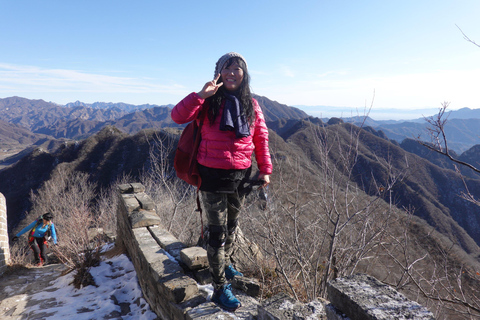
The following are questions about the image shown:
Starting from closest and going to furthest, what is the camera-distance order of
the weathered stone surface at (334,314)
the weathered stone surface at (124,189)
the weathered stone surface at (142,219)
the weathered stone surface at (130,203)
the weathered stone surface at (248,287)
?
1. the weathered stone surface at (334,314)
2. the weathered stone surface at (248,287)
3. the weathered stone surface at (142,219)
4. the weathered stone surface at (130,203)
5. the weathered stone surface at (124,189)

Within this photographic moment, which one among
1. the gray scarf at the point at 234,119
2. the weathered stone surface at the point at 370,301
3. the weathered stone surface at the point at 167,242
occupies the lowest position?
the weathered stone surface at the point at 167,242

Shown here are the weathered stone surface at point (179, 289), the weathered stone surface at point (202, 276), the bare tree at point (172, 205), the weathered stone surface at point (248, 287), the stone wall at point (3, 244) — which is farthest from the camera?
the bare tree at point (172, 205)

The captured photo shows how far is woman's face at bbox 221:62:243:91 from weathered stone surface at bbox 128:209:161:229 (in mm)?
2820

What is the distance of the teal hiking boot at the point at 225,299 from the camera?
7.23 ft

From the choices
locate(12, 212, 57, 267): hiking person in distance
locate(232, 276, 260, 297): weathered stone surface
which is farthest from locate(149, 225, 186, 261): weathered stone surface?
locate(12, 212, 57, 267): hiking person in distance

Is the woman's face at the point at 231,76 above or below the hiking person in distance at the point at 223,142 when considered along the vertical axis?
above

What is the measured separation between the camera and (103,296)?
3629 mm

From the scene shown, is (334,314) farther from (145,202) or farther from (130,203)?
(130,203)

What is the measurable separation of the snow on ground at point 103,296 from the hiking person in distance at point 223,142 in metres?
1.46

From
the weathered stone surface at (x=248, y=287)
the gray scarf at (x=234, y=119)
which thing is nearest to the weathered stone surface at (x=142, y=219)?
the weathered stone surface at (x=248, y=287)

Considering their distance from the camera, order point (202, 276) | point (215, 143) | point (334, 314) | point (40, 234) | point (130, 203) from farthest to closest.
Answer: point (40, 234), point (130, 203), point (202, 276), point (215, 143), point (334, 314)

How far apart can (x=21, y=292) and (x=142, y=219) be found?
2.61 metres

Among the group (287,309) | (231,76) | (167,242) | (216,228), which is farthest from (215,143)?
(167,242)

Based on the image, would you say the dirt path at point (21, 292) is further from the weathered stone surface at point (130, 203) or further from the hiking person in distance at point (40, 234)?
the weathered stone surface at point (130, 203)
